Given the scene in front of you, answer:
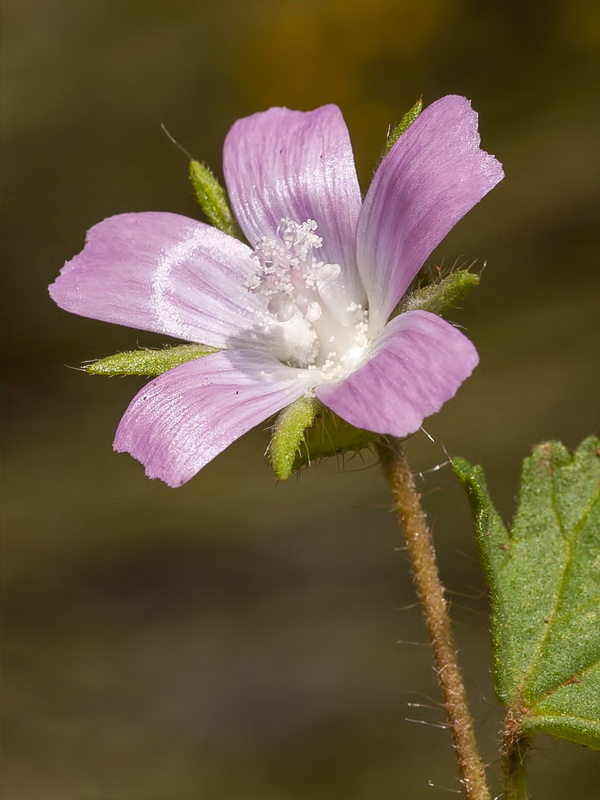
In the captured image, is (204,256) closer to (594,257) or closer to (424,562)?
(424,562)

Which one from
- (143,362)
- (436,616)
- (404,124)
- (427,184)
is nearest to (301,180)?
(404,124)

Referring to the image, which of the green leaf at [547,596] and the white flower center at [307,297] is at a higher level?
the white flower center at [307,297]

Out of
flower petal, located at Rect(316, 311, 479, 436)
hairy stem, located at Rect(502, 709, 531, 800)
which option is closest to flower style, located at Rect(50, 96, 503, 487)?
flower petal, located at Rect(316, 311, 479, 436)

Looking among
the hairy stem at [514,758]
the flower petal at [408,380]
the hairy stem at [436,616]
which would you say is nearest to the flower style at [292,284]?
the flower petal at [408,380]

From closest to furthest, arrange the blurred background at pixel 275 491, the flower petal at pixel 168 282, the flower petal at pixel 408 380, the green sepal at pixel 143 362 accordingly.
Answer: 1. the flower petal at pixel 408 380
2. the green sepal at pixel 143 362
3. the flower petal at pixel 168 282
4. the blurred background at pixel 275 491

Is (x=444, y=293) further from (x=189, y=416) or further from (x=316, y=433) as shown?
(x=189, y=416)

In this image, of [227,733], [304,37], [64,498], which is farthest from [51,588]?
[304,37]

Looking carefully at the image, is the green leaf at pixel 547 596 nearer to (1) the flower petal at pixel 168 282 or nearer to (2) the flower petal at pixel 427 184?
(2) the flower petal at pixel 427 184

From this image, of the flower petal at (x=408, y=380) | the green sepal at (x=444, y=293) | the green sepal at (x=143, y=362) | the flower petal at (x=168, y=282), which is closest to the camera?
the flower petal at (x=408, y=380)
